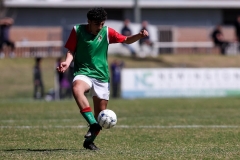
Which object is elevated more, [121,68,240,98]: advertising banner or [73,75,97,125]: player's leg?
[73,75,97,125]: player's leg

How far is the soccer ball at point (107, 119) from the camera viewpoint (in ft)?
29.6

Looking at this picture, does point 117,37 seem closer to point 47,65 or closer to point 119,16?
point 47,65

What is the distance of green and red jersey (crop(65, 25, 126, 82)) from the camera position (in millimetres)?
9430

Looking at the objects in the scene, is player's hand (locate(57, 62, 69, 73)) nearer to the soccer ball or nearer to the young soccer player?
the young soccer player

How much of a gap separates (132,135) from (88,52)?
261 centimetres

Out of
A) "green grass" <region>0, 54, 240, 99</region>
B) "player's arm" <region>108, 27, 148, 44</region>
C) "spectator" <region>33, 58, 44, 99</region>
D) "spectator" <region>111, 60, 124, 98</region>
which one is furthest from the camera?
"green grass" <region>0, 54, 240, 99</region>

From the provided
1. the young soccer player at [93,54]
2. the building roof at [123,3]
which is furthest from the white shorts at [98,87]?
the building roof at [123,3]

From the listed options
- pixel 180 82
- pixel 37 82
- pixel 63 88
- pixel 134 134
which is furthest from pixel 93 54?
pixel 37 82

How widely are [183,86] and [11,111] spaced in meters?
9.90

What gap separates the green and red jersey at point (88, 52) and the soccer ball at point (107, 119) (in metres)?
0.62

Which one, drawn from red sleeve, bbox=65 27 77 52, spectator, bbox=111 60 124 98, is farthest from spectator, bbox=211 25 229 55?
red sleeve, bbox=65 27 77 52

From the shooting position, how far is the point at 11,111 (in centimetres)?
1869

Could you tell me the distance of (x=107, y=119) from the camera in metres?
9.03

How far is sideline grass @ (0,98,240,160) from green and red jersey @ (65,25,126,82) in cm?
112
